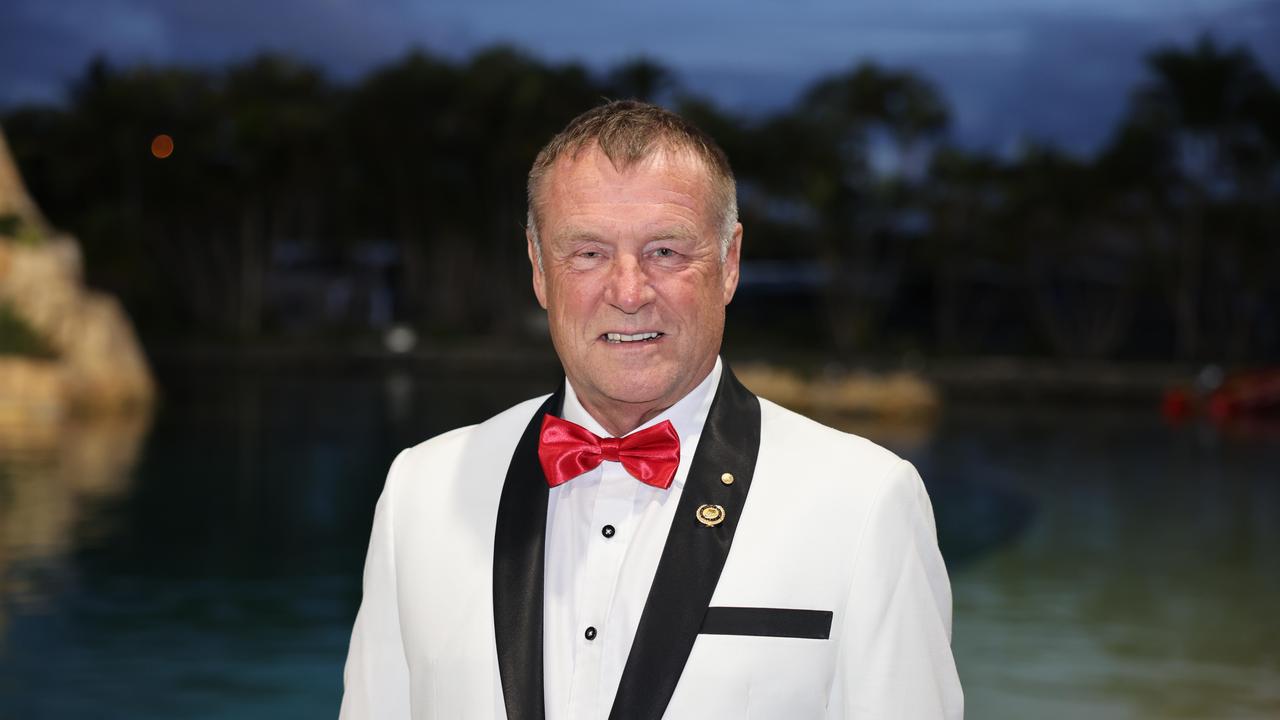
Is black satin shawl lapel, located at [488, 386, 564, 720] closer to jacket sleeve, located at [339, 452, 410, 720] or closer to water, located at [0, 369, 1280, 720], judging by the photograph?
jacket sleeve, located at [339, 452, 410, 720]

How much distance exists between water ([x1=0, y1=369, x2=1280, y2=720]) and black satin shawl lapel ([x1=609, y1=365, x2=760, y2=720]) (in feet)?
20.1

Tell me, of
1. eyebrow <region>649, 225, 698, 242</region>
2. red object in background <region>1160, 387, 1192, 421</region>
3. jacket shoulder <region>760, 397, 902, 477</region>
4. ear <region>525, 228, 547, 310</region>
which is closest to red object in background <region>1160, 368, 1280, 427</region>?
red object in background <region>1160, 387, 1192, 421</region>

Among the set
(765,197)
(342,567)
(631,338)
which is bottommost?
(342,567)

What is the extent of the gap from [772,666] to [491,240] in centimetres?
5681

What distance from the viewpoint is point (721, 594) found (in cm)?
220

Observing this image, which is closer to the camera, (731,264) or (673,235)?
(673,235)

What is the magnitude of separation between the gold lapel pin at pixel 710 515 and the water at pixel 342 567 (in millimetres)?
6212

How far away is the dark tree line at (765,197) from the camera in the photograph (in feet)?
148

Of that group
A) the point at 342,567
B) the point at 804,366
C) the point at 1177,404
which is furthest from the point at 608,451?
the point at 804,366

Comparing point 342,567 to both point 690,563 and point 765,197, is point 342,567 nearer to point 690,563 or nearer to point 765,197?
point 690,563

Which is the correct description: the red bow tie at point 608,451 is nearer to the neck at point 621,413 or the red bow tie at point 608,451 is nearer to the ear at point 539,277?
the neck at point 621,413

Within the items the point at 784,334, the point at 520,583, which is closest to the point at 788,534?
the point at 520,583

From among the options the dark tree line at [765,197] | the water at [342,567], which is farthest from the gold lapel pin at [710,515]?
the dark tree line at [765,197]

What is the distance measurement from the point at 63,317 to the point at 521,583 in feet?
94.0
